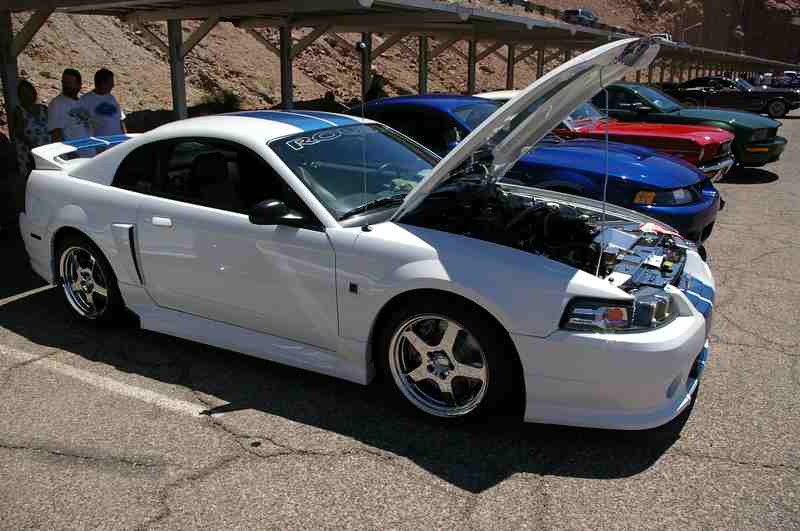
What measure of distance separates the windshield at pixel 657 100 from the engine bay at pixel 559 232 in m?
7.22

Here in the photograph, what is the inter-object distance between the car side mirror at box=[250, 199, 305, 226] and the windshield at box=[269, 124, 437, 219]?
0.60ft

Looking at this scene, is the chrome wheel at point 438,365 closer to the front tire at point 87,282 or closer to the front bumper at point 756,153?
the front tire at point 87,282

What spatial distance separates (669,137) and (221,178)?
650cm

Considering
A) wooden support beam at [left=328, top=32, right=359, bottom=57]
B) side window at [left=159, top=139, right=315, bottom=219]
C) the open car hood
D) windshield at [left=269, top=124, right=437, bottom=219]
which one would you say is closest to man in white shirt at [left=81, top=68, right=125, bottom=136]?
side window at [left=159, top=139, right=315, bottom=219]

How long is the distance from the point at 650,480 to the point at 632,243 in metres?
1.40

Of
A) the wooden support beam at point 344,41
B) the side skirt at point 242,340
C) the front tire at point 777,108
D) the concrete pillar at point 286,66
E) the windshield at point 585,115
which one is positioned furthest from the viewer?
the front tire at point 777,108

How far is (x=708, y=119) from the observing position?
10438 millimetres

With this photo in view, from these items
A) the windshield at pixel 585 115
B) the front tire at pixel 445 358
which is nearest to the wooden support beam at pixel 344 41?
the windshield at pixel 585 115

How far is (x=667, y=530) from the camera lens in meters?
2.69

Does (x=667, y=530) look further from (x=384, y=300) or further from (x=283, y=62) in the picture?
(x=283, y=62)

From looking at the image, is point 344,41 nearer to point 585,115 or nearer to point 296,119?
point 585,115

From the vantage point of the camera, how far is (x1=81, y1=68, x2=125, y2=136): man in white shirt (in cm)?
712

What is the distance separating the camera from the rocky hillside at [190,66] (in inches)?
611

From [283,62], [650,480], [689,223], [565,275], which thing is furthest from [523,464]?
[283,62]
